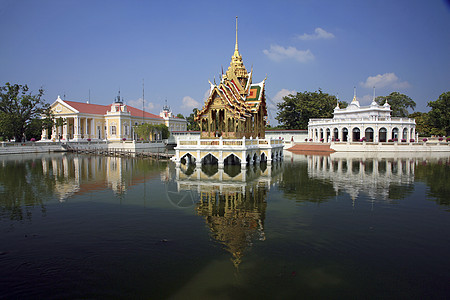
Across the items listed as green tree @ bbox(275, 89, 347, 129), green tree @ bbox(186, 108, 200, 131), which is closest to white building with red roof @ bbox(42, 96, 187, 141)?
green tree @ bbox(186, 108, 200, 131)

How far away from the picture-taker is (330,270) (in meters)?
6.30

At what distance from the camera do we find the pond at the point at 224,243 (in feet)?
18.7

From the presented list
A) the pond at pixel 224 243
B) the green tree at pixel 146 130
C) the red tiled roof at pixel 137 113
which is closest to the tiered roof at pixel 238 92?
the pond at pixel 224 243

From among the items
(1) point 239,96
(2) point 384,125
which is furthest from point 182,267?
(2) point 384,125

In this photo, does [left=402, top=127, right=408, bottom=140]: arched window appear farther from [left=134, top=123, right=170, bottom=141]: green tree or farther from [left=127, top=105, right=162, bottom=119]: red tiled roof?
[left=127, top=105, right=162, bottom=119]: red tiled roof

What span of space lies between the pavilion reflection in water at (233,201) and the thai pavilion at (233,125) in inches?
71.2

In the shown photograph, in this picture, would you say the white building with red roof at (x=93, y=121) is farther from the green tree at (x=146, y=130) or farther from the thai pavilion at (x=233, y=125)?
the thai pavilion at (x=233, y=125)

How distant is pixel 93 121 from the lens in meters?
58.5

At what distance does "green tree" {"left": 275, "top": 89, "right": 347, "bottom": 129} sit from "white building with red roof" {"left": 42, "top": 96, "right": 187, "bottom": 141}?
88.1 feet

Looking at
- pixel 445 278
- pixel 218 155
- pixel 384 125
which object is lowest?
pixel 445 278

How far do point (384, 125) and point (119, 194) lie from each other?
43604 mm

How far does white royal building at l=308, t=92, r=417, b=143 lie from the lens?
151 ft

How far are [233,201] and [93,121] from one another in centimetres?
5338

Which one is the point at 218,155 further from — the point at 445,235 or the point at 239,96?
the point at 445,235
